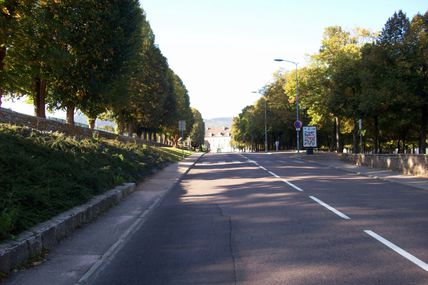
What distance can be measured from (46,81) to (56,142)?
694 inches

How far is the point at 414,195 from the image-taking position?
14.9 m

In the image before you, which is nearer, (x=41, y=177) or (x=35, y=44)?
(x=41, y=177)

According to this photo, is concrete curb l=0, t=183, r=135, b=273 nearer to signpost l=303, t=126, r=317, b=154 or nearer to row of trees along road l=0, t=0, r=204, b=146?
row of trees along road l=0, t=0, r=204, b=146

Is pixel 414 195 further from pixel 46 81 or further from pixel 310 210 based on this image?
pixel 46 81

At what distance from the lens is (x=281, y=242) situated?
8141mm

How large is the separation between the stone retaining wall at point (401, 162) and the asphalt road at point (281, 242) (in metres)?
8.23

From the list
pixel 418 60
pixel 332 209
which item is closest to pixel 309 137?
pixel 418 60

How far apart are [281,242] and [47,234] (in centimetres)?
381

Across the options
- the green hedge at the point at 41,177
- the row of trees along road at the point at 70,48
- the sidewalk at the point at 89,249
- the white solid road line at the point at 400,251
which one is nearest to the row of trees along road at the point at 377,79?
the row of trees along road at the point at 70,48

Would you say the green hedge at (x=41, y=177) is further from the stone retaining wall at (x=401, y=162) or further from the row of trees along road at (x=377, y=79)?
the row of trees along road at (x=377, y=79)

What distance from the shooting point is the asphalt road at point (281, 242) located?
628 centimetres

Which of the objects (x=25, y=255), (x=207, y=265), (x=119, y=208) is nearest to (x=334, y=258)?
(x=207, y=265)

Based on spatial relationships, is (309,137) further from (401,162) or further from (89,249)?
(89,249)

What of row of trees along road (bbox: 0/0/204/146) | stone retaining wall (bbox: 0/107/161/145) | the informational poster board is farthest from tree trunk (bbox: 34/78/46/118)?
the informational poster board
